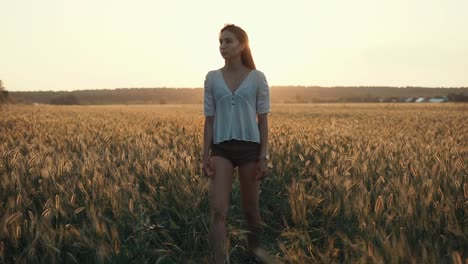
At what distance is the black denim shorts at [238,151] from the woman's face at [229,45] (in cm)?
62

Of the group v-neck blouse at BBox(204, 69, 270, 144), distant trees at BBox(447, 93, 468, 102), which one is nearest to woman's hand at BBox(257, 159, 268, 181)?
v-neck blouse at BBox(204, 69, 270, 144)

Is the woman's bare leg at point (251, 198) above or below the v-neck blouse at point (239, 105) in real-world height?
below

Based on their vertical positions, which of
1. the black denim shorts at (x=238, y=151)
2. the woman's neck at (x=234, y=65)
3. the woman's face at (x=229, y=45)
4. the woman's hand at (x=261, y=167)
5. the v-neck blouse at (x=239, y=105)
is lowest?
the woman's hand at (x=261, y=167)

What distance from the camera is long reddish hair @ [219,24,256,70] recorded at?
383 cm

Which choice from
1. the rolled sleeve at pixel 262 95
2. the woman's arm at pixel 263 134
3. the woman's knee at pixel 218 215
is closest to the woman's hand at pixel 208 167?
the woman's knee at pixel 218 215

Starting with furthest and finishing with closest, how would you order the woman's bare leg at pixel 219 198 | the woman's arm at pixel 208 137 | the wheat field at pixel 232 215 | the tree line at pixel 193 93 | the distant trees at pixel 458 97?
the tree line at pixel 193 93
the distant trees at pixel 458 97
the woman's arm at pixel 208 137
the woman's bare leg at pixel 219 198
the wheat field at pixel 232 215

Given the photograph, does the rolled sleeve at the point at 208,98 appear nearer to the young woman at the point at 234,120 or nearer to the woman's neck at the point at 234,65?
the young woman at the point at 234,120

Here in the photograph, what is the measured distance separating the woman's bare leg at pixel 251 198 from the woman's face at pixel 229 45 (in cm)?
80

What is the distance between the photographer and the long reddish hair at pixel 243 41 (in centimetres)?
383

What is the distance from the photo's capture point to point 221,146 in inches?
153

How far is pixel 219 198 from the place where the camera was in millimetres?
3803

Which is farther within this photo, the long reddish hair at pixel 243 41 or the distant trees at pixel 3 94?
the distant trees at pixel 3 94

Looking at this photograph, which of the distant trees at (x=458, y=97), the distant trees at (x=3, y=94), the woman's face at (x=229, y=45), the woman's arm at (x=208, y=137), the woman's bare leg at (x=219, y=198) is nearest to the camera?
the woman's bare leg at (x=219, y=198)

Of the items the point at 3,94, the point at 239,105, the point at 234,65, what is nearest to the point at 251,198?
the point at 239,105
